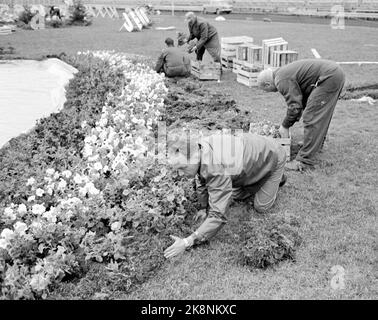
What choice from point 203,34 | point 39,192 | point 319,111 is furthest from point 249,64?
point 39,192

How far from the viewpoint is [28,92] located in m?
9.78

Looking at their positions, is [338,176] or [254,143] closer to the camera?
[254,143]

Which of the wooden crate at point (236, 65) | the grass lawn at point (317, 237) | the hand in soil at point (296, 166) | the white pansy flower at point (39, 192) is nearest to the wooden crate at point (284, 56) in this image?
the grass lawn at point (317, 237)

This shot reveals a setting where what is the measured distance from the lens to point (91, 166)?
5254mm

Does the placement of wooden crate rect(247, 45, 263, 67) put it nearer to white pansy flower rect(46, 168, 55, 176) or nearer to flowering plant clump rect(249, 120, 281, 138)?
flowering plant clump rect(249, 120, 281, 138)

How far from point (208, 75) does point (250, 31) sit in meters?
12.3

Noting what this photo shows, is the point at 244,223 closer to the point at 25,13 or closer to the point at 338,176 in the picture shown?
the point at 338,176

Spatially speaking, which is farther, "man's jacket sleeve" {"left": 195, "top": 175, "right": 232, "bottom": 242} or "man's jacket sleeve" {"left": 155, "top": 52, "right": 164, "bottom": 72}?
"man's jacket sleeve" {"left": 155, "top": 52, "right": 164, "bottom": 72}

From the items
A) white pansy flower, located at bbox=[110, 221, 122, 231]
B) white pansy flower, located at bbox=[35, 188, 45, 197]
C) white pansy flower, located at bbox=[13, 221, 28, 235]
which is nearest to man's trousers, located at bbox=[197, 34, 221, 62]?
white pansy flower, located at bbox=[35, 188, 45, 197]

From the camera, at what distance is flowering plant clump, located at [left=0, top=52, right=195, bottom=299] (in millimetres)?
3775

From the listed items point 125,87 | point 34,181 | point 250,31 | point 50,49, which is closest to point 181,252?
point 34,181

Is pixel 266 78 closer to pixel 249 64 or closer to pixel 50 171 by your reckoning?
pixel 50 171

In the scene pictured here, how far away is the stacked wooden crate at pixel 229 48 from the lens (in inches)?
493

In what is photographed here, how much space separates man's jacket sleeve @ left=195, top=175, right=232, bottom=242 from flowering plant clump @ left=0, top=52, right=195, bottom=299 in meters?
0.54
